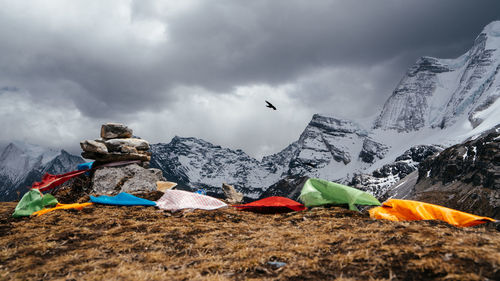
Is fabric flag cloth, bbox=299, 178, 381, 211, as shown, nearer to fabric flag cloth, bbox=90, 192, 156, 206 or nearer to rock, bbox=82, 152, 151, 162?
fabric flag cloth, bbox=90, 192, 156, 206

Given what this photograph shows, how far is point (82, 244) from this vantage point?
7465mm

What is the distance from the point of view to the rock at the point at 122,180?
713 inches

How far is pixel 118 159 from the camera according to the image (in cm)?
2027

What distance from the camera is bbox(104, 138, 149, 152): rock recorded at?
20.5m

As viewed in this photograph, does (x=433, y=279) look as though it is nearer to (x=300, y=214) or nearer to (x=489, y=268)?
(x=489, y=268)

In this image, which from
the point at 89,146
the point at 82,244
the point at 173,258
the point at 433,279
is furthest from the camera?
the point at 89,146

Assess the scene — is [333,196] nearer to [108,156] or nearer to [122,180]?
[122,180]

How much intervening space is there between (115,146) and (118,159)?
1.05m

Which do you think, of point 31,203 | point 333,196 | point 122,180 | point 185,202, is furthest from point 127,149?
point 333,196

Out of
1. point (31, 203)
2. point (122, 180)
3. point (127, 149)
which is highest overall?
point (127, 149)

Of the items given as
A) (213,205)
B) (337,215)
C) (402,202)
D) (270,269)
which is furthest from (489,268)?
(213,205)

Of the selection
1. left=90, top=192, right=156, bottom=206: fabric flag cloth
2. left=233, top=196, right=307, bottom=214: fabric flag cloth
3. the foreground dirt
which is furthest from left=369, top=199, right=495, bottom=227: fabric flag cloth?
left=90, top=192, right=156, bottom=206: fabric flag cloth

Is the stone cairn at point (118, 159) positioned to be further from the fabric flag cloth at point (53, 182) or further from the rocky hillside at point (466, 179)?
the rocky hillside at point (466, 179)

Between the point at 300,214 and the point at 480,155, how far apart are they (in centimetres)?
17111
